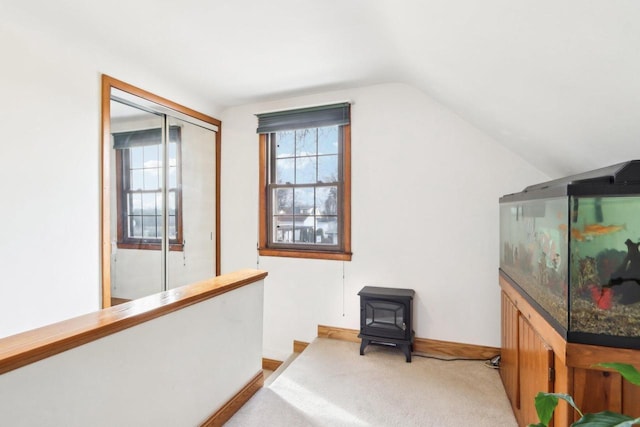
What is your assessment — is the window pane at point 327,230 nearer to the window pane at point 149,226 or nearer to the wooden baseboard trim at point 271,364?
the wooden baseboard trim at point 271,364

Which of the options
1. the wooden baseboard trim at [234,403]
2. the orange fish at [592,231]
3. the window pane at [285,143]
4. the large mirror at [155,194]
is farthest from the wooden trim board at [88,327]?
the window pane at [285,143]

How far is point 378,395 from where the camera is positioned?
2312 mm

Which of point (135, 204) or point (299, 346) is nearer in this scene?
point (135, 204)

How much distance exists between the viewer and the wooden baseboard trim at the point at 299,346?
3.43 metres

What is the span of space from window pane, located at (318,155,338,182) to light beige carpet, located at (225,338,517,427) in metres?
1.75

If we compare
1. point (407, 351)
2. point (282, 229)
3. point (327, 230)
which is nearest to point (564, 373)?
point (407, 351)

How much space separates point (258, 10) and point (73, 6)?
109cm

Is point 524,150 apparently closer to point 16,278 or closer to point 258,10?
point 258,10

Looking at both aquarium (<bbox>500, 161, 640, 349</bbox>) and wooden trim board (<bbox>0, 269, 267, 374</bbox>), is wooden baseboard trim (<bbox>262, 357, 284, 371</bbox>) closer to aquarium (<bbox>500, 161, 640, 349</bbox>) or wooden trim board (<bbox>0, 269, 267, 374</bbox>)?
wooden trim board (<bbox>0, 269, 267, 374</bbox>)

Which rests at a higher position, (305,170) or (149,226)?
(305,170)

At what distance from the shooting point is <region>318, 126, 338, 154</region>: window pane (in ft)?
11.2

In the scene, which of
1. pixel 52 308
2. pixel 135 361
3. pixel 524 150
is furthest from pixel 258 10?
pixel 52 308

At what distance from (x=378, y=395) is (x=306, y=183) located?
2134 mm

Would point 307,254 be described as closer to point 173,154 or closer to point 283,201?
point 283,201
